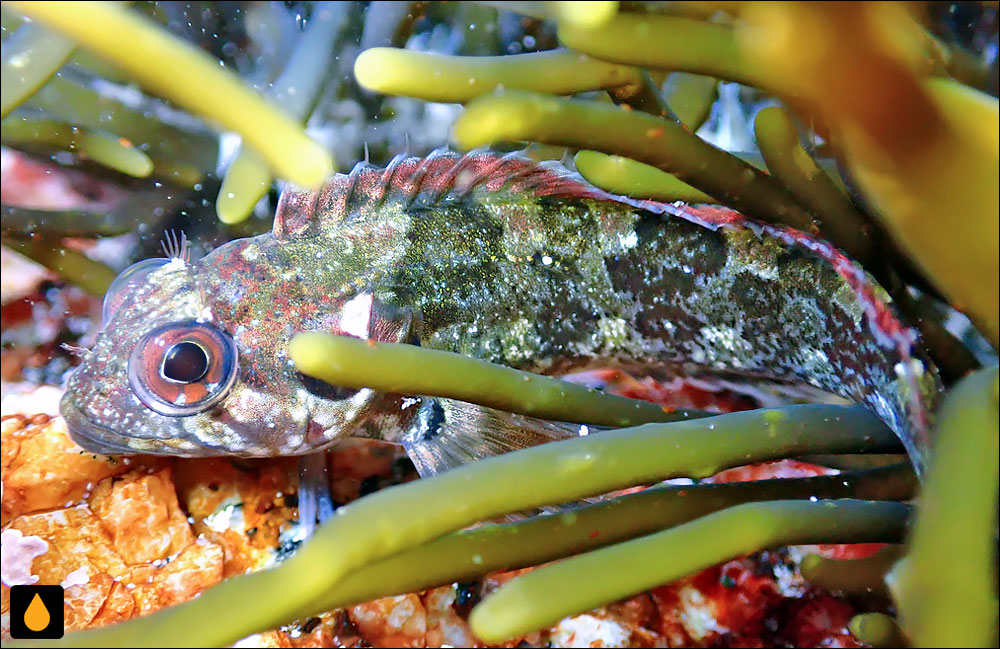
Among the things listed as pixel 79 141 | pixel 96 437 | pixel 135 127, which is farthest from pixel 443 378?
pixel 135 127

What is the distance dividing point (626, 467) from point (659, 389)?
207cm

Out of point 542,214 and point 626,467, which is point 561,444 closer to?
point 626,467

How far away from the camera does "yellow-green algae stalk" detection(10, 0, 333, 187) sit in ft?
2.88

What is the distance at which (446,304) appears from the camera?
281cm

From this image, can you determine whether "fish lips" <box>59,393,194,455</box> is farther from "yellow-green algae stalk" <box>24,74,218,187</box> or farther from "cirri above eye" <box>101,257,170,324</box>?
"yellow-green algae stalk" <box>24,74,218,187</box>

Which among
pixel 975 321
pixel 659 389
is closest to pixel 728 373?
pixel 659 389

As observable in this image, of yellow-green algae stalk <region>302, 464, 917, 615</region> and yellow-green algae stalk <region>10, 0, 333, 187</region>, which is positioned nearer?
yellow-green algae stalk <region>10, 0, 333, 187</region>

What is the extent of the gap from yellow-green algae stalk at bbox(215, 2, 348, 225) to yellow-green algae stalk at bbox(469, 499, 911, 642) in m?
1.49

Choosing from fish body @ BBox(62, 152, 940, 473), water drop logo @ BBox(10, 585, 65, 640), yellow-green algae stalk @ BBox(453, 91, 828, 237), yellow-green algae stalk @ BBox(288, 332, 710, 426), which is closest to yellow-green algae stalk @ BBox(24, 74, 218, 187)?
fish body @ BBox(62, 152, 940, 473)

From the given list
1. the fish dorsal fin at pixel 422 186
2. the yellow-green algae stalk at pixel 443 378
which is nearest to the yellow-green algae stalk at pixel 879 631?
the yellow-green algae stalk at pixel 443 378

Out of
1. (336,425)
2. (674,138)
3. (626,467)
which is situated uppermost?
(674,138)

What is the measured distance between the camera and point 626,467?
115 centimetres

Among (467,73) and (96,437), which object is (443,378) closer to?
(467,73)

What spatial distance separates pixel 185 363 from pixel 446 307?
3.35ft
